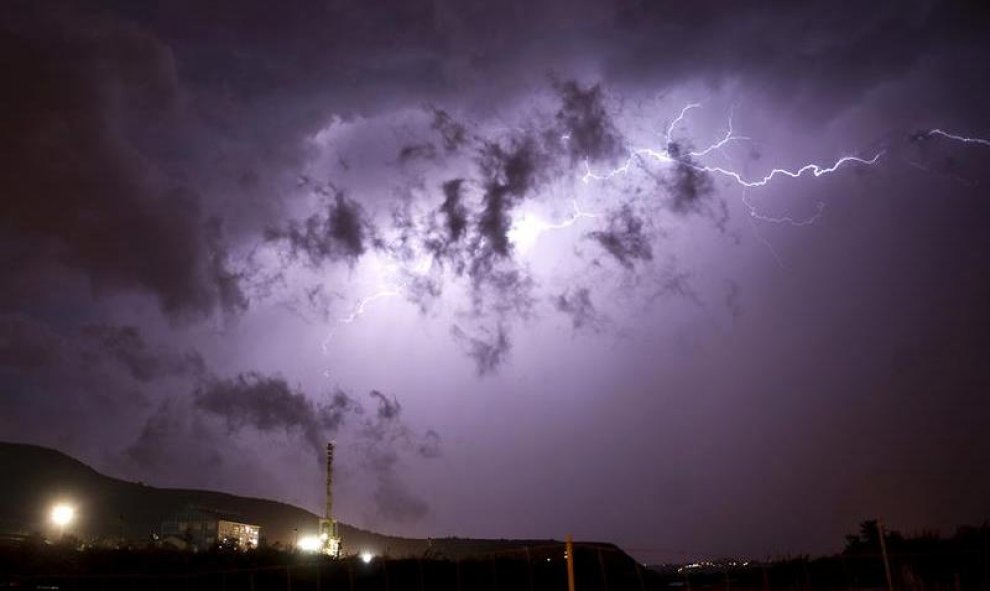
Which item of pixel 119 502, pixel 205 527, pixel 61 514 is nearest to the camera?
pixel 61 514

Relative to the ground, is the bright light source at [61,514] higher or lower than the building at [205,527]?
higher

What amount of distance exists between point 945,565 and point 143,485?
5483 inches

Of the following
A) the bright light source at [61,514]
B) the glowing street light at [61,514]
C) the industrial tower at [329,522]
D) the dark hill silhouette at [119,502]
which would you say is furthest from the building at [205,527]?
the dark hill silhouette at [119,502]

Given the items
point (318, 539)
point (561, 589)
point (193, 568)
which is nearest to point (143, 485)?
point (318, 539)

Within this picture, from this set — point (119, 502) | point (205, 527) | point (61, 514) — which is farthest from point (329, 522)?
point (119, 502)

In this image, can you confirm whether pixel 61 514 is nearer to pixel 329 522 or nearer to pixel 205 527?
pixel 205 527

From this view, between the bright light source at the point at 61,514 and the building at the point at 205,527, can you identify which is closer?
the bright light source at the point at 61,514

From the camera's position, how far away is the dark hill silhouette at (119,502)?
385 ft

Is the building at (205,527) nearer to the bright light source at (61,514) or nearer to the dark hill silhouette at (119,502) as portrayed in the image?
the bright light source at (61,514)

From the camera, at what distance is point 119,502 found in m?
128

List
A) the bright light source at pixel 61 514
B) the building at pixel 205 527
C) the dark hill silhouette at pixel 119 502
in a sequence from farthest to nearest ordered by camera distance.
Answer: the dark hill silhouette at pixel 119 502 → the building at pixel 205 527 → the bright light source at pixel 61 514

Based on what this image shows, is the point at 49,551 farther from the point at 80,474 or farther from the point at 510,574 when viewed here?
the point at 80,474

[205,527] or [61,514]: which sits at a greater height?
[61,514]

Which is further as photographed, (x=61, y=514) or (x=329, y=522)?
(x=329, y=522)
